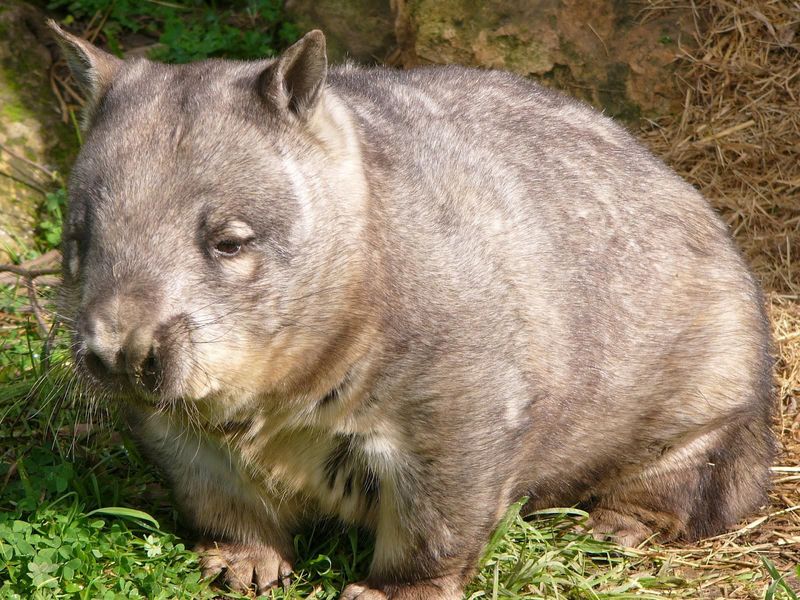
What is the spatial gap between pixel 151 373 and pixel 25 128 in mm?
3781

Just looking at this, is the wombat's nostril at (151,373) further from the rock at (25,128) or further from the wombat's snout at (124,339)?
the rock at (25,128)

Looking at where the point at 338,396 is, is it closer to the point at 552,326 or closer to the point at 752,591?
the point at 552,326

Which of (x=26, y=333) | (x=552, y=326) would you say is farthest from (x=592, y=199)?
(x=26, y=333)

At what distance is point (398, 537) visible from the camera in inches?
144

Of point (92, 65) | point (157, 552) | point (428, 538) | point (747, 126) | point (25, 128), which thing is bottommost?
point (157, 552)

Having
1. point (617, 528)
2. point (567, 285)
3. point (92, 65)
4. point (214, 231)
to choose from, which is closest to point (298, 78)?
point (214, 231)

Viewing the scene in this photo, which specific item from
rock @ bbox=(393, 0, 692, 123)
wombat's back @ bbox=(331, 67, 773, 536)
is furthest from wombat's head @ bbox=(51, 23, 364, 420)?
rock @ bbox=(393, 0, 692, 123)

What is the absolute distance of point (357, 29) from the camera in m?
6.81

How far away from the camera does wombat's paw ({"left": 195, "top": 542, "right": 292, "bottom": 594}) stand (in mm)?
3871

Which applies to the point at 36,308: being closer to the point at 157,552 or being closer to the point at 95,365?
the point at 157,552

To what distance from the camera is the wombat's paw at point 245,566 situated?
387 centimetres

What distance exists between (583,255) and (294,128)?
1197 millimetres

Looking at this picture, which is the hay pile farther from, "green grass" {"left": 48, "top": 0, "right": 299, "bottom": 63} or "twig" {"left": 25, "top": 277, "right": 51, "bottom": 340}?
"twig" {"left": 25, "top": 277, "right": 51, "bottom": 340}

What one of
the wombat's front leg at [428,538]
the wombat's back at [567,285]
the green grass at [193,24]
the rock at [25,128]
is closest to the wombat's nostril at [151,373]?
the wombat's back at [567,285]
